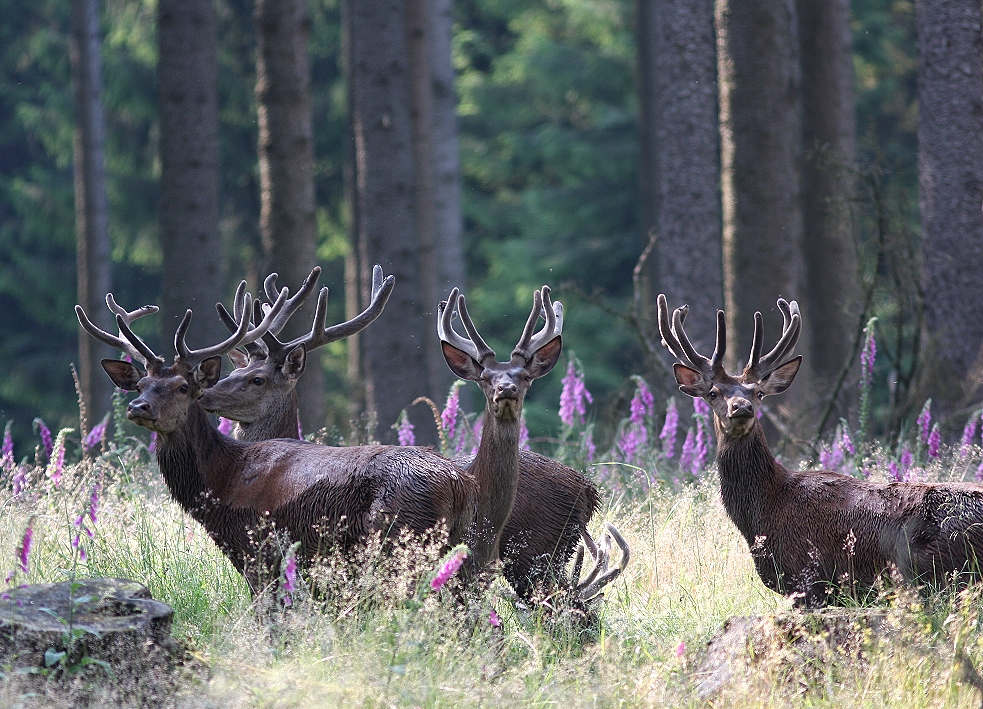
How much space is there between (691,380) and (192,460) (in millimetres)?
2604

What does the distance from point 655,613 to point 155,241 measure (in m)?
18.6

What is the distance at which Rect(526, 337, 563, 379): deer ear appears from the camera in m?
6.07

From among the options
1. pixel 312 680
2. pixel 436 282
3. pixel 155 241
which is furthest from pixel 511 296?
pixel 312 680

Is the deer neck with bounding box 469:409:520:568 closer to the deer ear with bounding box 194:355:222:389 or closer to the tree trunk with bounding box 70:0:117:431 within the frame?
the deer ear with bounding box 194:355:222:389

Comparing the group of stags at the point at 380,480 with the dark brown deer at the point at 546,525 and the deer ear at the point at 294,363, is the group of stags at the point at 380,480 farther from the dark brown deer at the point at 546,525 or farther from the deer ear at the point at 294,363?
the deer ear at the point at 294,363

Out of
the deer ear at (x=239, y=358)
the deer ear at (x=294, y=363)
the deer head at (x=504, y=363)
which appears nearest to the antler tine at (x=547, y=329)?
the deer head at (x=504, y=363)

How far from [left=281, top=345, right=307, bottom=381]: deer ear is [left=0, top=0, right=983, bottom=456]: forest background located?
355 cm

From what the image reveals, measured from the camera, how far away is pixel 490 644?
5105 millimetres

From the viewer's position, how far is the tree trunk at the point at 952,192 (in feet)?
34.7

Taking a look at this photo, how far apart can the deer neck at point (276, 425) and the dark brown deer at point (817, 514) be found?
2371mm

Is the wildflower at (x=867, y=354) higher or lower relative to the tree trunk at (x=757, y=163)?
lower

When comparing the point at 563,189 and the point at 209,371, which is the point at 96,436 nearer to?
the point at 209,371

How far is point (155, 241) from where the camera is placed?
23.2 meters

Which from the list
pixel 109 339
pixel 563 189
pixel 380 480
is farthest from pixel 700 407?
pixel 563 189
